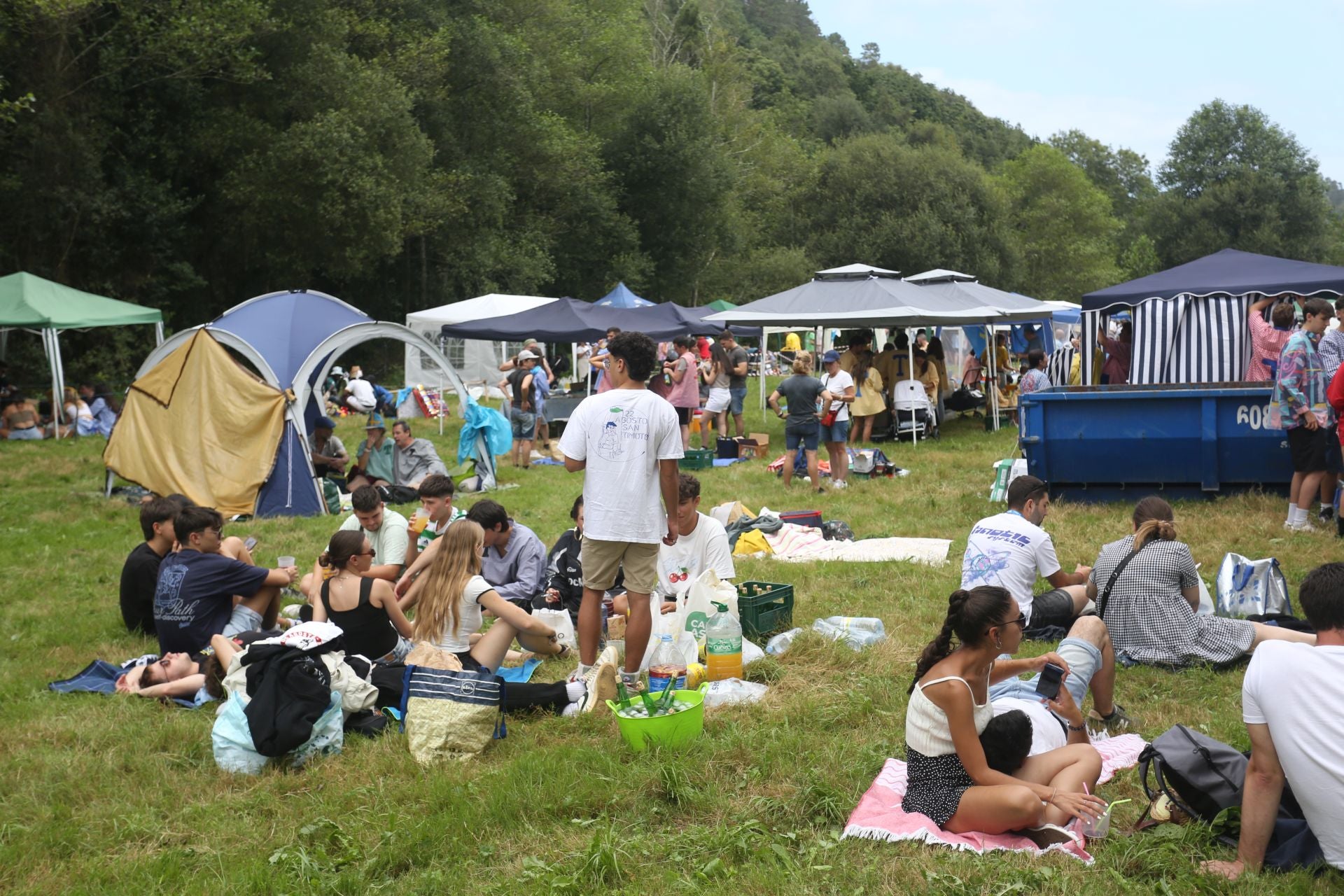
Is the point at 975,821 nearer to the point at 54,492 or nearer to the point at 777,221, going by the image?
the point at 54,492

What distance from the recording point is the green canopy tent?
1933 cm

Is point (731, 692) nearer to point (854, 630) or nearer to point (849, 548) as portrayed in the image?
point (854, 630)

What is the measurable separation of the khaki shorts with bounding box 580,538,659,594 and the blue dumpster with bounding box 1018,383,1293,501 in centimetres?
583

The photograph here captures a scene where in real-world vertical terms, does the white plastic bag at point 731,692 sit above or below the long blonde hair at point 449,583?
below

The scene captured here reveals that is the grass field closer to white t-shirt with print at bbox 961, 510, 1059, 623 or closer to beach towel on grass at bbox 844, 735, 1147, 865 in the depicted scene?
beach towel on grass at bbox 844, 735, 1147, 865

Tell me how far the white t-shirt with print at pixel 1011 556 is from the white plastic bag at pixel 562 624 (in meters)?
2.42

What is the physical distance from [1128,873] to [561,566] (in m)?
4.40

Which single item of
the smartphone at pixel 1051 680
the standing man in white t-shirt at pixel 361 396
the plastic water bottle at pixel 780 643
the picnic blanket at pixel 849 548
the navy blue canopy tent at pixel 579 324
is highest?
the navy blue canopy tent at pixel 579 324

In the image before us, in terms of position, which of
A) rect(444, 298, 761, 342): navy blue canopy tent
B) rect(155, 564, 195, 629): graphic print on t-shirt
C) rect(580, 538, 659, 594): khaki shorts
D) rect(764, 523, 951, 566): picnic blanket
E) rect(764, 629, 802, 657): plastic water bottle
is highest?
rect(444, 298, 761, 342): navy blue canopy tent

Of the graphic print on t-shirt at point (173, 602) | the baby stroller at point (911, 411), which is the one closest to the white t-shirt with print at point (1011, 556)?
the graphic print on t-shirt at point (173, 602)

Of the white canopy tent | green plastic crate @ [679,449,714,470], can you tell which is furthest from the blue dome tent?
the white canopy tent

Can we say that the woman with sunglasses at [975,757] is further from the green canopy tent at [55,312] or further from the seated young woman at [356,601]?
the green canopy tent at [55,312]

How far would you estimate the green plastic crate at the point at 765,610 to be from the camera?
695cm

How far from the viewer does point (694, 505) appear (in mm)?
7070
